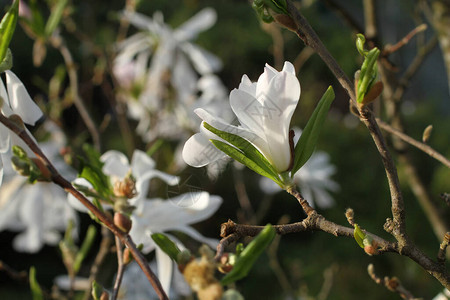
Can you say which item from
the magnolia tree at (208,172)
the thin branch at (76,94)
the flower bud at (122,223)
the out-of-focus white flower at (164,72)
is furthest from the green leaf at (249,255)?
the out-of-focus white flower at (164,72)

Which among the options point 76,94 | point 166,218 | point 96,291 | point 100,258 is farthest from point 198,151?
point 76,94

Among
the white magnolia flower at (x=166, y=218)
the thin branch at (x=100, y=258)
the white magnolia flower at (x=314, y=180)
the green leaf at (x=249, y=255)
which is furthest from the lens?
the white magnolia flower at (x=314, y=180)

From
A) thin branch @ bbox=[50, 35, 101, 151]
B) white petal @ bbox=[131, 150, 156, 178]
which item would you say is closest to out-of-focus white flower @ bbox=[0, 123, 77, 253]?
thin branch @ bbox=[50, 35, 101, 151]

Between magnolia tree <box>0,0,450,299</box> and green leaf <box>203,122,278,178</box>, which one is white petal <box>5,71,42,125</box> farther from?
green leaf <box>203,122,278,178</box>

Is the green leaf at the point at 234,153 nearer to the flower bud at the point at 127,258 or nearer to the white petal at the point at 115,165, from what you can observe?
the flower bud at the point at 127,258

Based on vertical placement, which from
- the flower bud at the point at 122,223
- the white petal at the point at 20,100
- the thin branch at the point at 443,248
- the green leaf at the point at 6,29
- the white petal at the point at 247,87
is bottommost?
the thin branch at the point at 443,248

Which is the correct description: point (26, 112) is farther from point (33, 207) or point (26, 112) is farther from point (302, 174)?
point (302, 174)

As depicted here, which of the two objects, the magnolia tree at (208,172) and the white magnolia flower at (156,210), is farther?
the white magnolia flower at (156,210)

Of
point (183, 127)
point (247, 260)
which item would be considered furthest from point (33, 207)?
point (247, 260)
